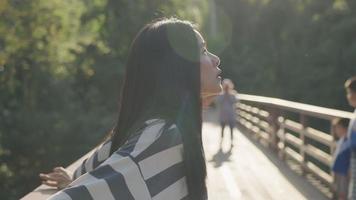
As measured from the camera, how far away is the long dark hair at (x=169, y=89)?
1.52m

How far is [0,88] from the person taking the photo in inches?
1075

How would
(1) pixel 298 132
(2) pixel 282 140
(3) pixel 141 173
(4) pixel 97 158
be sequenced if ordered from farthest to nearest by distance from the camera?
(2) pixel 282 140, (1) pixel 298 132, (4) pixel 97 158, (3) pixel 141 173

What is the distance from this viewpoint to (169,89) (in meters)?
1.56

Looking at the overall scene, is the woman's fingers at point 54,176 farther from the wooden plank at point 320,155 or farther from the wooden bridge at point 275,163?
the wooden plank at point 320,155

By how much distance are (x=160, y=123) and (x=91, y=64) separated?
3357 centimetres

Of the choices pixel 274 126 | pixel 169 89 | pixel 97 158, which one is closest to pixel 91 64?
pixel 274 126

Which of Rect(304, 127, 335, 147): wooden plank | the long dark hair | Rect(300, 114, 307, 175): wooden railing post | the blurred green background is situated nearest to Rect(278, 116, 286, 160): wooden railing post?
Rect(300, 114, 307, 175): wooden railing post

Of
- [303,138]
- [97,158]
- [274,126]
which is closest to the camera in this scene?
[97,158]

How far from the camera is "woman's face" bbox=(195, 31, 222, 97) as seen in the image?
1.67 m

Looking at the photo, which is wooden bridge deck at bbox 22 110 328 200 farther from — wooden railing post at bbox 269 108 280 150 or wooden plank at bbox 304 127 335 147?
wooden plank at bbox 304 127 335 147

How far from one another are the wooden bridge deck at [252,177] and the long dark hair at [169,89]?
5.90 metres

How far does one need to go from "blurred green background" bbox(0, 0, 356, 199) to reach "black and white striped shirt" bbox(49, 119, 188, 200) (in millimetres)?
16635

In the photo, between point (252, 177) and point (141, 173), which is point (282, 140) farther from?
point (141, 173)

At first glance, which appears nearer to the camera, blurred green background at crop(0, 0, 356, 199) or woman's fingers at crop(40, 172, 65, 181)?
woman's fingers at crop(40, 172, 65, 181)
